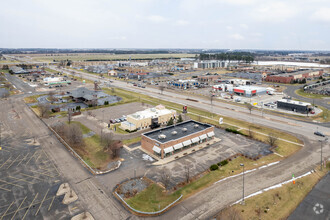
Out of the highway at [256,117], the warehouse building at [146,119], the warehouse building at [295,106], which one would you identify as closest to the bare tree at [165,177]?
the warehouse building at [146,119]

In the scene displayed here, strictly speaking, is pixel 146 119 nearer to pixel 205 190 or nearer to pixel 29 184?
pixel 205 190

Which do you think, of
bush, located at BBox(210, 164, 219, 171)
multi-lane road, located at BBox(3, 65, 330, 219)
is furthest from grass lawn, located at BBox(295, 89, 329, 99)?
bush, located at BBox(210, 164, 219, 171)

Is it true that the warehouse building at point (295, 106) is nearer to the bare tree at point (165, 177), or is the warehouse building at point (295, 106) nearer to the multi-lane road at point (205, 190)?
the multi-lane road at point (205, 190)

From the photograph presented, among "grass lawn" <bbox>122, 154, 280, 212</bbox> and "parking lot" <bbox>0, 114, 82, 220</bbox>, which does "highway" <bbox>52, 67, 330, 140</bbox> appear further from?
"parking lot" <bbox>0, 114, 82, 220</bbox>

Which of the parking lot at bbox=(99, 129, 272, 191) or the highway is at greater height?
the highway

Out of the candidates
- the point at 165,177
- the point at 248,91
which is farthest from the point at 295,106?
the point at 165,177
